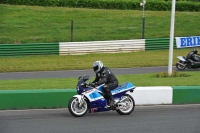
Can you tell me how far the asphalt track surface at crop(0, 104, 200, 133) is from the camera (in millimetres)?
10836

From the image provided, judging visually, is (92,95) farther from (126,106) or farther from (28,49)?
(28,49)

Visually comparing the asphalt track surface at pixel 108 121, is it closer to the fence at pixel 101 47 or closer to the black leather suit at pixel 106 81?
the black leather suit at pixel 106 81

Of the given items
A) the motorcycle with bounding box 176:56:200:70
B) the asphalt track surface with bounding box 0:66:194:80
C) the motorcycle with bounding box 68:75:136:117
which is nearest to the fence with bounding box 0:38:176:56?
the asphalt track surface with bounding box 0:66:194:80

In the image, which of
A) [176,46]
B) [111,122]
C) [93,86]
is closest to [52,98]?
[93,86]

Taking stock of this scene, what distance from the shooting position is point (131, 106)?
12906 millimetres

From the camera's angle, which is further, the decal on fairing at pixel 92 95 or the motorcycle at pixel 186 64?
the motorcycle at pixel 186 64

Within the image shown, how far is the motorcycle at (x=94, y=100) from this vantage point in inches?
488

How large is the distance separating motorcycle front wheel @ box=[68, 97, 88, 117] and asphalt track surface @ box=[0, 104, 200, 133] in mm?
126

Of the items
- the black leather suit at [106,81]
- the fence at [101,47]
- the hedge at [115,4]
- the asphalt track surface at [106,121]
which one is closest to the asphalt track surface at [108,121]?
the asphalt track surface at [106,121]

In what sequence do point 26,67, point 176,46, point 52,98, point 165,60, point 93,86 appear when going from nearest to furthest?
1. point 93,86
2. point 52,98
3. point 26,67
4. point 165,60
5. point 176,46

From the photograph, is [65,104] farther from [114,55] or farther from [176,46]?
[176,46]

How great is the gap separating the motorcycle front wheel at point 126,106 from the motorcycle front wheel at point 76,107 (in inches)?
37.0

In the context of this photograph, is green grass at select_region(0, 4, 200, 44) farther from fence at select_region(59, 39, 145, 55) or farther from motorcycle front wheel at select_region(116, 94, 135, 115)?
motorcycle front wheel at select_region(116, 94, 135, 115)

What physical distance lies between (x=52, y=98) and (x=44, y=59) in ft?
48.1
